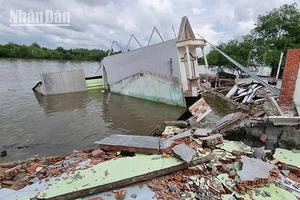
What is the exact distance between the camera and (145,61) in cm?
1031

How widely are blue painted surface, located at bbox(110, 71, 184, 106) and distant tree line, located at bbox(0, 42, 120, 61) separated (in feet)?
97.1

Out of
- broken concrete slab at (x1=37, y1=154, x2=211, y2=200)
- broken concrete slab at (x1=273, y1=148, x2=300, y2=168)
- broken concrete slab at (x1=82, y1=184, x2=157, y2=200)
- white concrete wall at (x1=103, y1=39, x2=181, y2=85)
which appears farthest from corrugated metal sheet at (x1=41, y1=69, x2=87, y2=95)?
broken concrete slab at (x1=273, y1=148, x2=300, y2=168)

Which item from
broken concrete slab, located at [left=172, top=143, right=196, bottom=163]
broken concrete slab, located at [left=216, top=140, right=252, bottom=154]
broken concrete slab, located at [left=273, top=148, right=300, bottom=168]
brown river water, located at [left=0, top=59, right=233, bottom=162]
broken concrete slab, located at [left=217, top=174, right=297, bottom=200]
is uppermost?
broken concrete slab, located at [left=172, top=143, right=196, bottom=163]

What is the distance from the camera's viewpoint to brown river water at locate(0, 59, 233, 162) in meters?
5.56

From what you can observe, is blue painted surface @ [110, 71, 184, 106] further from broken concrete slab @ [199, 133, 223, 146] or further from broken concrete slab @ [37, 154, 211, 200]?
broken concrete slab @ [37, 154, 211, 200]

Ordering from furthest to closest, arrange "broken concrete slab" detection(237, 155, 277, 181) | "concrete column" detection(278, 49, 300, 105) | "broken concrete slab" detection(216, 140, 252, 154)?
"concrete column" detection(278, 49, 300, 105)
"broken concrete slab" detection(216, 140, 252, 154)
"broken concrete slab" detection(237, 155, 277, 181)

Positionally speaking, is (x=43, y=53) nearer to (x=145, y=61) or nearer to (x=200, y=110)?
(x=145, y=61)

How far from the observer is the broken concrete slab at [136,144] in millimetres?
3389

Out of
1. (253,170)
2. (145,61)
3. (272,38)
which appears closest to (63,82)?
(145,61)

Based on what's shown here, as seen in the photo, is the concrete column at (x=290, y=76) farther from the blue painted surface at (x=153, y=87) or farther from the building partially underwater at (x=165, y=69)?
the blue painted surface at (x=153, y=87)

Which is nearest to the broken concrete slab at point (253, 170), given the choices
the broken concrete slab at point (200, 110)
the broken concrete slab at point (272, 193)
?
the broken concrete slab at point (272, 193)

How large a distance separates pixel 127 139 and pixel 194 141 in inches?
58.3

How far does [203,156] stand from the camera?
10.2 feet

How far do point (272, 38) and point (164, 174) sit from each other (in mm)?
19320
